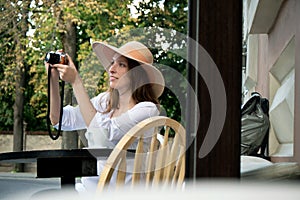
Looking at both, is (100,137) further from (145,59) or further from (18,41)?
(18,41)

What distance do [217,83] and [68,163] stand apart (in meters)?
0.49

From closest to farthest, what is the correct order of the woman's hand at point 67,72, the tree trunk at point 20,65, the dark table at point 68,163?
1. the dark table at point 68,163
2. the woman's hand at point 67,72
3. the tree trunk at point 20,65

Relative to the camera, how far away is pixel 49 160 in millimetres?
947

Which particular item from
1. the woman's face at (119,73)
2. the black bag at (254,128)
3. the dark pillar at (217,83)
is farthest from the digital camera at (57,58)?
the dark pillar at (217,83)

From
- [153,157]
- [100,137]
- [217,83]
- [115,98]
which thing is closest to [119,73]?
[115,98]

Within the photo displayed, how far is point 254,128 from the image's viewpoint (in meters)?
1.26

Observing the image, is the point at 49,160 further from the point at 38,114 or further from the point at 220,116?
the point at 38,114

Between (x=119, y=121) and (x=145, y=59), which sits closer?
(x=119, y=121)

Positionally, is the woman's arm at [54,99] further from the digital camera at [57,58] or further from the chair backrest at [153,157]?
the chair backrest at [153,157]

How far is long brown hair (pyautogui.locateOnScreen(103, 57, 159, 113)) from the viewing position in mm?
1174

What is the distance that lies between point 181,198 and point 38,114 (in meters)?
4.63

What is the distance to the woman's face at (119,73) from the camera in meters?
1.20

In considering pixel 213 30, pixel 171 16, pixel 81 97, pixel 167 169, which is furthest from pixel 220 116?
pixel 171 16

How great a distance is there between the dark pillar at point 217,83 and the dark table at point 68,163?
0.41 m
